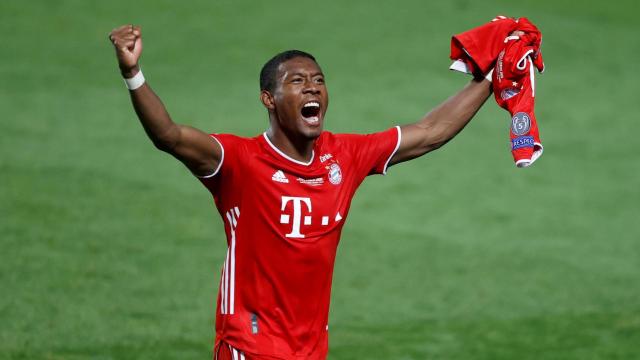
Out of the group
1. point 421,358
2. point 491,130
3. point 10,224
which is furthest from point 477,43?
point 491,130

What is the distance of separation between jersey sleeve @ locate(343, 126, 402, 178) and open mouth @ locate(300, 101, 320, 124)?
13.3 inches

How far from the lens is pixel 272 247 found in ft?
19.7

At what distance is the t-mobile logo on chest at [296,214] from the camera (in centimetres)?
603

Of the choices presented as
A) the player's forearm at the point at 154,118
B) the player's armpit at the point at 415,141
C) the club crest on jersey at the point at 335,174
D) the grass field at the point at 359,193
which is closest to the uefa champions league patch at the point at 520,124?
the player's armpit at the point at 415,141

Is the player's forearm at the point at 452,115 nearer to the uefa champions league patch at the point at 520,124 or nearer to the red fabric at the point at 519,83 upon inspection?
the red fabric at the point at 519,83

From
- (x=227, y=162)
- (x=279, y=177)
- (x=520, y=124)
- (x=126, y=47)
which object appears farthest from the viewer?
(x=520, y=124)

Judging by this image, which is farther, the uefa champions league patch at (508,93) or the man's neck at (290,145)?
the uefa champions league patch at (508,93)

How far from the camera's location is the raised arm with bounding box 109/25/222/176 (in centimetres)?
545

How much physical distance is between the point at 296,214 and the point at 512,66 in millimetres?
1379

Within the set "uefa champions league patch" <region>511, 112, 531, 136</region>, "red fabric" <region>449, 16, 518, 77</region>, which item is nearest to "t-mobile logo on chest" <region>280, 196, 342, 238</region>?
"uefa champions league patch" <region>511, 112, 531, 136</region>

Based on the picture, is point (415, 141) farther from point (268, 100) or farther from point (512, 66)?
point (268, 100)

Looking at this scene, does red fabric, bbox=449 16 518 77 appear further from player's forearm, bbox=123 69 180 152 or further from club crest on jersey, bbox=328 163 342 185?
player's forearm, bbox=123 69 180 152

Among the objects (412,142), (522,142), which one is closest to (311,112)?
(412,142)

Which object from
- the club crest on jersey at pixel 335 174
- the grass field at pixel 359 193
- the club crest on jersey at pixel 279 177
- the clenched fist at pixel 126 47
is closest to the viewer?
the clenched fist at pixel 126 47
